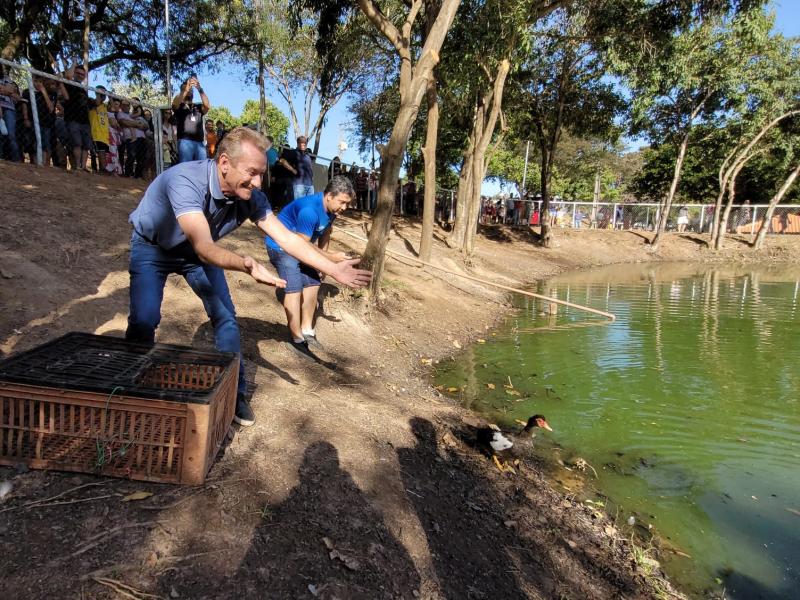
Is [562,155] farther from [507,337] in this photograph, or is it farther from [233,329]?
[233,329]

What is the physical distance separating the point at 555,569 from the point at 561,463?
1.59 meters

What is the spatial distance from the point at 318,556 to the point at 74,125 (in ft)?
31.0

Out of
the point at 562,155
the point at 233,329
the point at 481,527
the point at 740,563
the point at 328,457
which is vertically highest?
the point at 562,155

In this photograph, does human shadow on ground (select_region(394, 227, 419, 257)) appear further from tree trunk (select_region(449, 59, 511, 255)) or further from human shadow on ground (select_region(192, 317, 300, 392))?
human shadow on ground (select_region(192, 317, 300, 392))

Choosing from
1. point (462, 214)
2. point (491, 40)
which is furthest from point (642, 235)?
point (491, 40)

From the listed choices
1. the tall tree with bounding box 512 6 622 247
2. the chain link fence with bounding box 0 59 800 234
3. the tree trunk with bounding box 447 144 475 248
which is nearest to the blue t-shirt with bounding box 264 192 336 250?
the chain link fence with bounding box 0 59 800 234

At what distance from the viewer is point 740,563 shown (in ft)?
11.0

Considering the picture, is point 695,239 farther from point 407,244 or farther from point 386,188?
point 386,188

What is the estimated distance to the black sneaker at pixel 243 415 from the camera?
10.9 ft

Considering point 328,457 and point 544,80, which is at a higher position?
point 544,80

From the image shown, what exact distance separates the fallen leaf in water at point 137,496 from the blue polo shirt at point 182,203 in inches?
53.7

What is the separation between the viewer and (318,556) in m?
2.38

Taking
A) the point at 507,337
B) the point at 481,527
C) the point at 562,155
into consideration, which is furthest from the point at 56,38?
the point at 562,155

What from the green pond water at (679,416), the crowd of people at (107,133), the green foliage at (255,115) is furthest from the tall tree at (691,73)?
the green foliage at (255,115)
